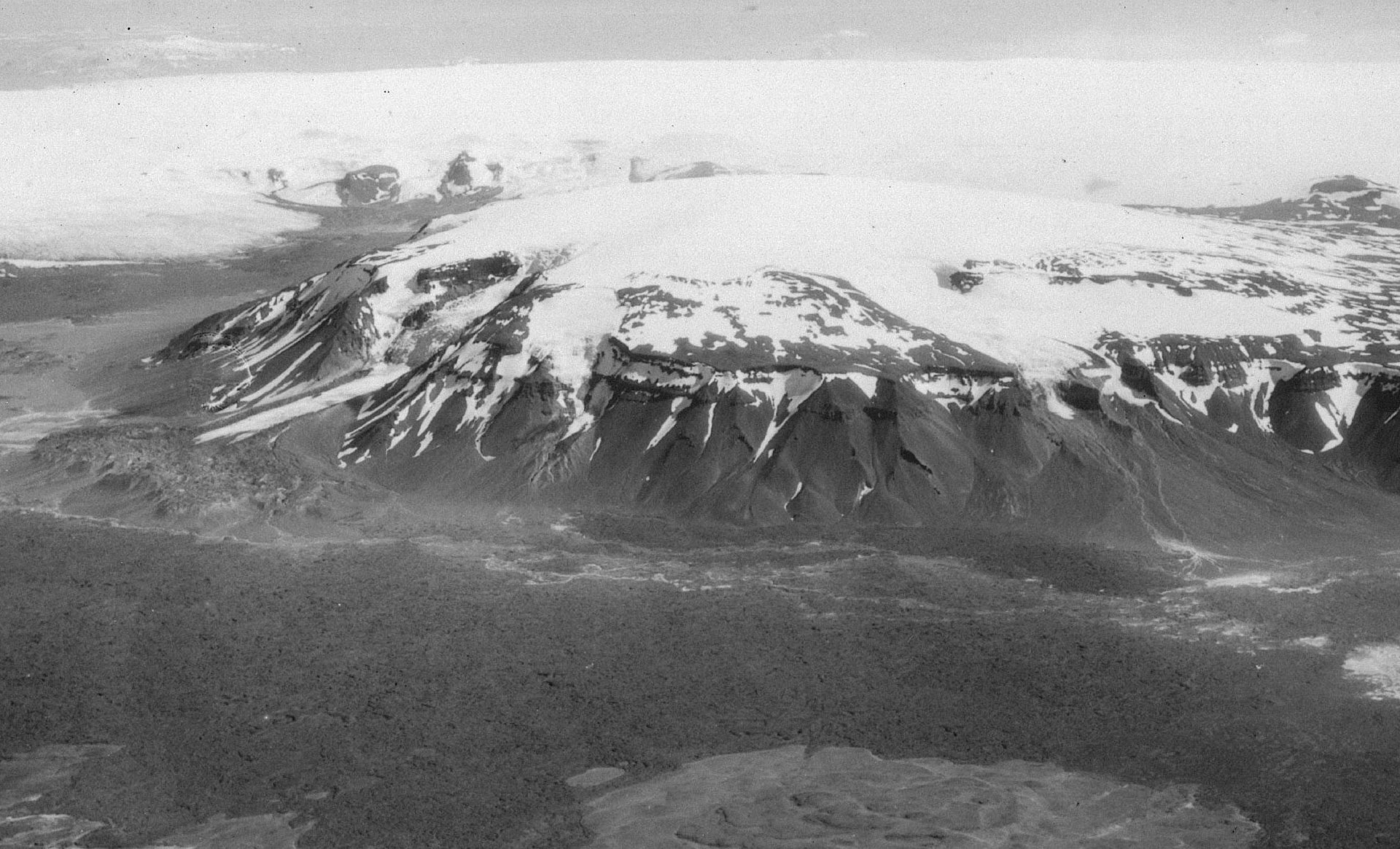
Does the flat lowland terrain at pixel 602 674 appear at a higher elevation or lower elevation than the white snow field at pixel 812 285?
lower

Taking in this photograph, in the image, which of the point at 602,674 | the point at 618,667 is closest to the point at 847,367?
the point at 618,667

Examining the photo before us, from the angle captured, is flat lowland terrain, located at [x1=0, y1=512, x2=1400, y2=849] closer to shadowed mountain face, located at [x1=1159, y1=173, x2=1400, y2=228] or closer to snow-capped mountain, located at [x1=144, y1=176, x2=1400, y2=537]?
snow-capped mountain, located at [x1=144, y1=176, x2=1400, y2=537]

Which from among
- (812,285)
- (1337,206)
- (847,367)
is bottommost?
(847,367)

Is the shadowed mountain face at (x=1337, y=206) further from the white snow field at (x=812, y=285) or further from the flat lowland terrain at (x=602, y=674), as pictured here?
the flat lowland terrain at (x=602, y=674)

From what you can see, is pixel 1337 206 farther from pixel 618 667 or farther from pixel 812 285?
pixel 618 667

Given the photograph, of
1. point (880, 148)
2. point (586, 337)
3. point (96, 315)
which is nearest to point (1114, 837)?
point (586, 337)

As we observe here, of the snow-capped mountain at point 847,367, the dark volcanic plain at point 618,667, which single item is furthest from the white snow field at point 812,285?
the dark volcanic plain at point 618,667

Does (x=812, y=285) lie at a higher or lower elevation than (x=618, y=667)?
higher
